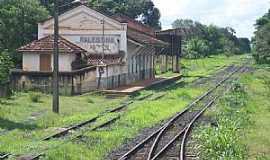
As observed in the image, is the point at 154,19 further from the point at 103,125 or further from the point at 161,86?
the point at 103,125

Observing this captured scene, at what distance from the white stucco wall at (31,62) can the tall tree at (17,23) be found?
8.82 meters

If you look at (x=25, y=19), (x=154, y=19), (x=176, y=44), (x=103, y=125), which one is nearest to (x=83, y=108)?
(x=103, y=125)

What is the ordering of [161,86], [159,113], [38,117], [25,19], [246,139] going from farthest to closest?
[25,19]
[161,86]
[159,113]
[38,117]
[246,139]

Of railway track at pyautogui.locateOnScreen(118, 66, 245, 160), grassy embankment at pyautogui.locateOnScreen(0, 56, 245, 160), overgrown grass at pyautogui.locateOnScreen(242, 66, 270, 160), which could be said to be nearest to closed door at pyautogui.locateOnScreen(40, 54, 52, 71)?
grassy embankment at pyautogui.locateOnScreen(0, 56, 245, 160)

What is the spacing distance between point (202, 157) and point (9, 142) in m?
5.52

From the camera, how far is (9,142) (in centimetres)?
1734

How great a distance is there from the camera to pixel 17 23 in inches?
1945

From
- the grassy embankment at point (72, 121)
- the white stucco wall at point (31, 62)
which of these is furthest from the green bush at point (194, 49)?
the grassy embankment at point (72, 121)

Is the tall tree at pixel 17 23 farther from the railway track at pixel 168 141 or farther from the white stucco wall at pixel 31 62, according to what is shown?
the railway track at pixel 168 141

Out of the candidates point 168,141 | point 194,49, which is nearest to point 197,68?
point 194,49

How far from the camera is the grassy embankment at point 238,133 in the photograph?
49.6 ft

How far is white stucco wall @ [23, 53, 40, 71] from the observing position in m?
38.5

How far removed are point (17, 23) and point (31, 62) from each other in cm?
1154

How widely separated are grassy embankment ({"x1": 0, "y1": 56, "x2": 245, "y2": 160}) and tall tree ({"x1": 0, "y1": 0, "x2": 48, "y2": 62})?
1640 cm
